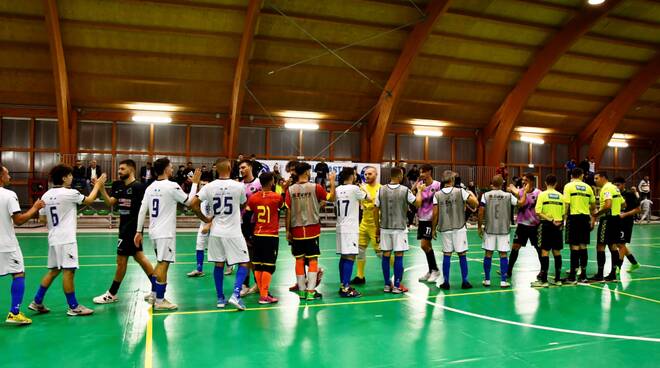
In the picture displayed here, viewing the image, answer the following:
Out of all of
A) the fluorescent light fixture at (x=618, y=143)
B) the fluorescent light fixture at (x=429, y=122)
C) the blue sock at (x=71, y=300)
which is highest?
the fluorescent light fixture at (x=429, y=122)

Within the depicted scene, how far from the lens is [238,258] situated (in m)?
6.80

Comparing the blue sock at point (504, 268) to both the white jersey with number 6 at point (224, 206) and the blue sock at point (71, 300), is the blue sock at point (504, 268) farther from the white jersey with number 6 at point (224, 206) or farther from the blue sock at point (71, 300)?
the blue sock at point (71, 300)

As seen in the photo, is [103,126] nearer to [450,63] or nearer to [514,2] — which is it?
[450,63]

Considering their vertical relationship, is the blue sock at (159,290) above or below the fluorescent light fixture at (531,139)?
below

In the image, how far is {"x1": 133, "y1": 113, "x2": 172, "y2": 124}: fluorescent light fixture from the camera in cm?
2400

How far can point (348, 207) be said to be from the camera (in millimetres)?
7758

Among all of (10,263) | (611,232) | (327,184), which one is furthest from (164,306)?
(327,184)

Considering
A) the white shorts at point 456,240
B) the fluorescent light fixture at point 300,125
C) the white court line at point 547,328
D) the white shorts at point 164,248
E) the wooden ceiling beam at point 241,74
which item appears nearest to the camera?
the white court line at point 547,328

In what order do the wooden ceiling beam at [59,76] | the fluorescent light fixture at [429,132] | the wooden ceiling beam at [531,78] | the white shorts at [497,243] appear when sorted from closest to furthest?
the white shorts at [497,243], the wooden ceiling beam at [59,76], the wooden ceiling beam at [531,78], the fluorescent light fixture at [429,132]

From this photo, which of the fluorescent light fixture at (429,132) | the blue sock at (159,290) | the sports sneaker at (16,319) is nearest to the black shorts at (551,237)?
the blue sock at (159,290)

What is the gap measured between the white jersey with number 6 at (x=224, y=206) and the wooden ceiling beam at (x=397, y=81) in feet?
55.8

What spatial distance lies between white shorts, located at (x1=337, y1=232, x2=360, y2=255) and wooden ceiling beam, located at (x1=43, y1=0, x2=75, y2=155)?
16669mm

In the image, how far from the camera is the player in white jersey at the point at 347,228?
770 centimetres

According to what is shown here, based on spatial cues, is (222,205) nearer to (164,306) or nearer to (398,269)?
(164,306)
